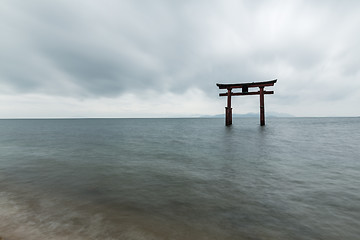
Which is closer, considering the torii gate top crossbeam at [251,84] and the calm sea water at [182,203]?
the calm sea water at [182,203]

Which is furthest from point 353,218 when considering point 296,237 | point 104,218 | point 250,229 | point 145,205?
point 104,218

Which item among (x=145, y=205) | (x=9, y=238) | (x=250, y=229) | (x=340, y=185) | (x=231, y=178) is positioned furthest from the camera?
(x=231, y=178)

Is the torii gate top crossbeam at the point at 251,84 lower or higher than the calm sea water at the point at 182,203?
higher

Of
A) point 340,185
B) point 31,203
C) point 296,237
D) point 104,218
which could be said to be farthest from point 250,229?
point 31,203

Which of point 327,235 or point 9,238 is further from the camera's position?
point 327,235

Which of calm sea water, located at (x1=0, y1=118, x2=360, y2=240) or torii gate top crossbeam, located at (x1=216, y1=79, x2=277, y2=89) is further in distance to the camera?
torii gate top crossbeam, located at (x1=216, y1=79, x2=277, y2=89)

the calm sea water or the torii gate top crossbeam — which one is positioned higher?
the torii gate top crossbeam

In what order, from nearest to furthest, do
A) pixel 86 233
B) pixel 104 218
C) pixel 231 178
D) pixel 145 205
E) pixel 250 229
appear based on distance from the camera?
pixel 86 233 → pixel 250 229 → pixel 104 218 → pixel 145 205 → pixel 231 178

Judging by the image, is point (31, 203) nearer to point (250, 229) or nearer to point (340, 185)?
point (250, 229)

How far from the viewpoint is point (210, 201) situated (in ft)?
16.0

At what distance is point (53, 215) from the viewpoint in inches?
159

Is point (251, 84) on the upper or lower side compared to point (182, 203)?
upper

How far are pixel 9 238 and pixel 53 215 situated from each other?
0.95 metres

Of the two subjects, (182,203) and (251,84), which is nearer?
(182,203)
